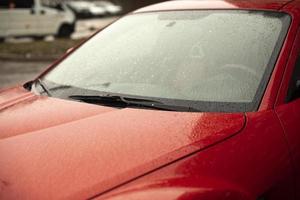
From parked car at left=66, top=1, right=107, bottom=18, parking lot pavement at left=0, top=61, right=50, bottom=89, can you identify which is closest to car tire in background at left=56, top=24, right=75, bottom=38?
parking lot pavement at left=0, top=61, right=50, bottom=89

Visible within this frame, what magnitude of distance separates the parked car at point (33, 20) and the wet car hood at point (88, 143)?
16.7 meters

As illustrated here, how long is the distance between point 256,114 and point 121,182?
2.55 feet

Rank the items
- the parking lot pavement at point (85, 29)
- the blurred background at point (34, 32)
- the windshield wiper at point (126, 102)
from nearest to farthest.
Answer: the windshield wiper at point (126, 102), the blurred background at point (34, 32), the parking lot pavement at point (85, 29)

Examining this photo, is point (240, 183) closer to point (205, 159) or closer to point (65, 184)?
point (205, 159)

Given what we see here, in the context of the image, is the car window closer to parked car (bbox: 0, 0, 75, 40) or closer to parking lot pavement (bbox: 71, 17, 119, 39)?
Result: parked car (bbox: 0, 0, 75, 40)

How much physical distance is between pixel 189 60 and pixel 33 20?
17.4m

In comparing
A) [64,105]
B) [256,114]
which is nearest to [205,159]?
[256,114]

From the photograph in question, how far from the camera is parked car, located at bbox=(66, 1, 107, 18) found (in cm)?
3725

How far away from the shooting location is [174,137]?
1946mm

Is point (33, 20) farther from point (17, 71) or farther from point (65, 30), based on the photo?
point (17, 71)

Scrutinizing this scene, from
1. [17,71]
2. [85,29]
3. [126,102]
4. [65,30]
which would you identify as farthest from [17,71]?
[85,29]

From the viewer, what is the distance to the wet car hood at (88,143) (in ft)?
5.46

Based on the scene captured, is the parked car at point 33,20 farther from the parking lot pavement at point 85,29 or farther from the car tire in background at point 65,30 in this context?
the parking lot pavement at point 85,29

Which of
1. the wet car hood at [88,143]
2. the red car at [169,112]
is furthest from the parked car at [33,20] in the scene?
the wet car hood at [88,143]
